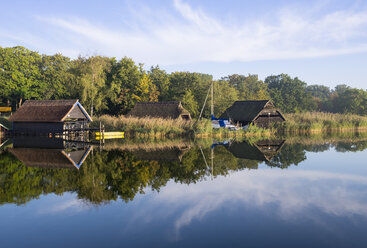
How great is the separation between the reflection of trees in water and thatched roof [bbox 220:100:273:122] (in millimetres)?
19264

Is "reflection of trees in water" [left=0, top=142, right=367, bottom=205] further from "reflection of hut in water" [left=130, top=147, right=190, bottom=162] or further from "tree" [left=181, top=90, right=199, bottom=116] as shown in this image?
"tree" [left=181, top=90, right=199, bottom=116]

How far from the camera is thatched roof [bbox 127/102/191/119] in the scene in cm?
3647

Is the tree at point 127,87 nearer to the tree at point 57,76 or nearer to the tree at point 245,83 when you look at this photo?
the tree at point 57,76

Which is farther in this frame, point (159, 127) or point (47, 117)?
point (47, 117)

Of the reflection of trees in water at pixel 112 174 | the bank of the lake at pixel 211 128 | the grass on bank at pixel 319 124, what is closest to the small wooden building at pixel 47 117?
the bank of the lake at pixel 211 128

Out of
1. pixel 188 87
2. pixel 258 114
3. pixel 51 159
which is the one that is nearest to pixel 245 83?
pixel 188 87

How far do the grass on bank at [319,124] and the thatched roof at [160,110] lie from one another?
36.3 feet

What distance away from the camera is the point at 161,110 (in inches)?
1462

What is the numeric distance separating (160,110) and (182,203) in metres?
29.2

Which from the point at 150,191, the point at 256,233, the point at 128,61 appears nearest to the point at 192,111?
the point at 128,61

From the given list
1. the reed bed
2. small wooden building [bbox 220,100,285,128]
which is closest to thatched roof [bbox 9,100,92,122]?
the reed bed

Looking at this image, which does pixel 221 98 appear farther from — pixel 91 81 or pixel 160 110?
pixel 91 81

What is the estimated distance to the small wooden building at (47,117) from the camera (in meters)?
29.8

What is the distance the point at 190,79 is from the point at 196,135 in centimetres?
1906
